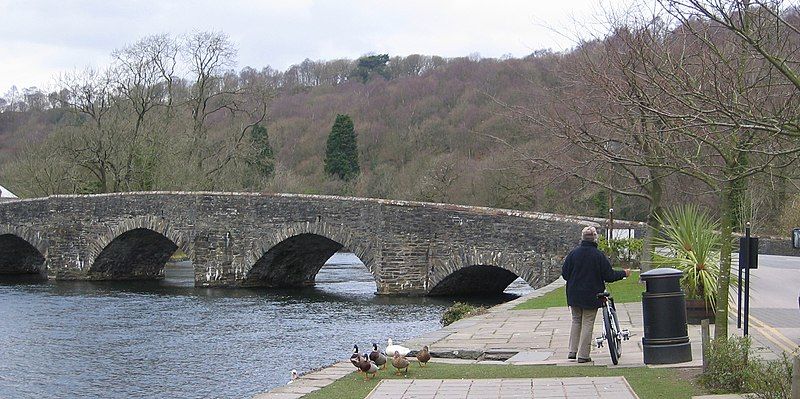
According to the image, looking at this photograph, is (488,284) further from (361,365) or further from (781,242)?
(361,365)

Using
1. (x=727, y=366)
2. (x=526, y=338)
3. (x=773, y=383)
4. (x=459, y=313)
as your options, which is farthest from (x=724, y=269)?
(x=459, y=313)

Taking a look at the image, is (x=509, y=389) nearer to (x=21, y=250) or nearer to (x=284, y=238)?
(x=284, y=238)

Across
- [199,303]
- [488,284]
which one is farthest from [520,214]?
[199,303]

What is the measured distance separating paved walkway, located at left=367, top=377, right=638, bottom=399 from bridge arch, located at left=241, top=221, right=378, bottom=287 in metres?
18.7

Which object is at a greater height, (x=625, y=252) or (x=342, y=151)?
(x=342, y=151)

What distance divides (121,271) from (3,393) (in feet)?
76.2

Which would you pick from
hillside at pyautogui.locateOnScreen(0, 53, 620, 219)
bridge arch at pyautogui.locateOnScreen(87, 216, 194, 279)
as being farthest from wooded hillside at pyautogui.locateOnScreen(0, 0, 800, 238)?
bridge arch at pyautogui.locateOnScreen(87, 216, 194, 279)

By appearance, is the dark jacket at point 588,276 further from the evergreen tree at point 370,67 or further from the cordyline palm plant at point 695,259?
the evergreen tree at point 370,67

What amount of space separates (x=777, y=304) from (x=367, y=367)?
29.1 feet

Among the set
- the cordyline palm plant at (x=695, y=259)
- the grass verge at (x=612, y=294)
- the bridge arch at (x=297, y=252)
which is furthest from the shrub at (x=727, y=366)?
the bridge arch at (x=297, y=252)

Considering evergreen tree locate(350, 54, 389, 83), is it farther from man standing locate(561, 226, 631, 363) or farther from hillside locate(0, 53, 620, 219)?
man standing locate(561, 226, 631, 363)

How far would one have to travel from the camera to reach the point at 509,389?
29.9ft

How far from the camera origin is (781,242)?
3262cm

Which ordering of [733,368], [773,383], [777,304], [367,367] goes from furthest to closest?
[777,304]
[367,367]
[733,368]
[773,383]
